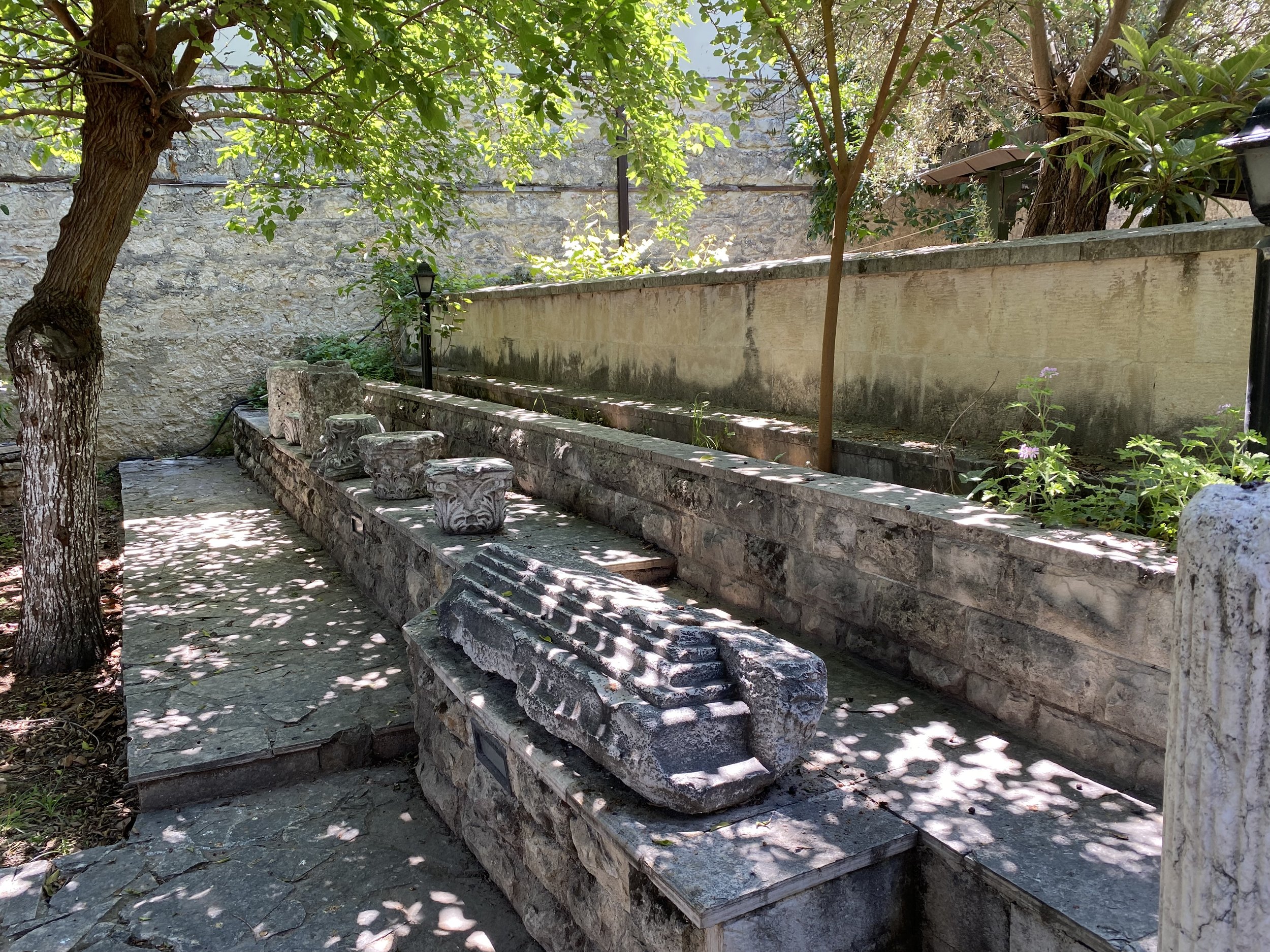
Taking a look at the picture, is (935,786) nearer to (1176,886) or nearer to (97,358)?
(1176,886)

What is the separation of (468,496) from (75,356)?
2.27 meters

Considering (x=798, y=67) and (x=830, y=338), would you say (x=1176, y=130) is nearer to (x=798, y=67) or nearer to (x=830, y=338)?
(x=798, y=67)

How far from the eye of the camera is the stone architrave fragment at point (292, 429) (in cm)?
820

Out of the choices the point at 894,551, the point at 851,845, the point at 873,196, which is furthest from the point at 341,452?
the point at 873,196

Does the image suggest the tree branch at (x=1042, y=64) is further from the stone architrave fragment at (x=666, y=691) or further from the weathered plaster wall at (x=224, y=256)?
the weathered plaster wall at (x=224, y=256)

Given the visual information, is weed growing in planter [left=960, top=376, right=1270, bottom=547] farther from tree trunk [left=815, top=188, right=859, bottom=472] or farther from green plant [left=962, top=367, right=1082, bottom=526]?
tree trunk [left=815, top=188, right=859, bottom=472]

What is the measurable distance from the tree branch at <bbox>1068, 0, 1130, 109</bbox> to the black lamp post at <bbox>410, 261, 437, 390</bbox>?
5.59m

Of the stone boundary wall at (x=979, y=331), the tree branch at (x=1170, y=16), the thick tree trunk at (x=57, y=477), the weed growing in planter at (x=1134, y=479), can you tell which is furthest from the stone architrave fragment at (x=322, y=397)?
the tree branch at (x=1170, y=16)

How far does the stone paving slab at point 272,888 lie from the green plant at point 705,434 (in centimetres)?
246

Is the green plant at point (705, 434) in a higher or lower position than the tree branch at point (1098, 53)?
lower

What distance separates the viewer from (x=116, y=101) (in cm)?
491

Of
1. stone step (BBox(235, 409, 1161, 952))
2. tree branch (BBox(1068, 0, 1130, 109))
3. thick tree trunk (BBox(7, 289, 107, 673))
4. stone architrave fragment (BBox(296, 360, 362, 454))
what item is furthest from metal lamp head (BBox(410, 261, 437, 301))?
stone step (BBox(235, 409, 1161, 952))

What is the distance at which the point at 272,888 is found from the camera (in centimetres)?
313

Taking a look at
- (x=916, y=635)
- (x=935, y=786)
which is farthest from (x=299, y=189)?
(x=935, y=786)
